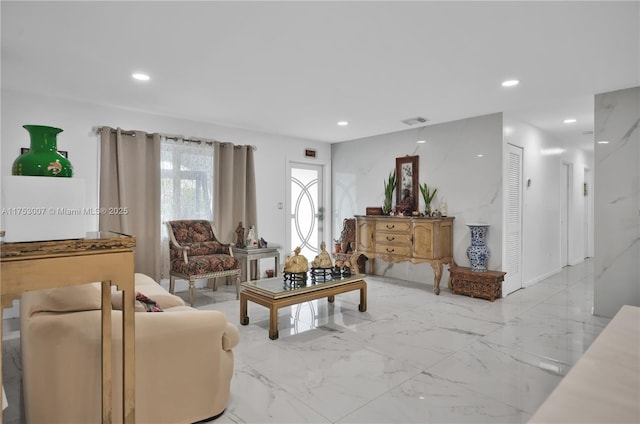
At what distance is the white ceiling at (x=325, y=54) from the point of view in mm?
2283

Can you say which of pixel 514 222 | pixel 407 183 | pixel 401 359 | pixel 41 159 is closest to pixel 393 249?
pixel 407 183

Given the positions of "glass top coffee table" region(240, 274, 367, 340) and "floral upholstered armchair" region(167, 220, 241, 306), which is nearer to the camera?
"glass top coffee table" region(240, 274, 367, 340)

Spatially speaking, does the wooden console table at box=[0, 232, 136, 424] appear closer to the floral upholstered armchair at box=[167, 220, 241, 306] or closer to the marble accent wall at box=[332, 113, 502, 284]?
the floral upholstered armchair at box=[167, 220, 241, 306]

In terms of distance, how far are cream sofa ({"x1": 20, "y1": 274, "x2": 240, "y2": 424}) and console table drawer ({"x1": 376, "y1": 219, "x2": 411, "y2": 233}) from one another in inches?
141

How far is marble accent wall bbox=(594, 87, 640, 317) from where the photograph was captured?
3.71m

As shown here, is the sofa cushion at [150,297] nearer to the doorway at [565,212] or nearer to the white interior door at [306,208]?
the white interior door at [306,208]

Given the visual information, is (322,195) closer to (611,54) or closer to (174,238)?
(174,238)

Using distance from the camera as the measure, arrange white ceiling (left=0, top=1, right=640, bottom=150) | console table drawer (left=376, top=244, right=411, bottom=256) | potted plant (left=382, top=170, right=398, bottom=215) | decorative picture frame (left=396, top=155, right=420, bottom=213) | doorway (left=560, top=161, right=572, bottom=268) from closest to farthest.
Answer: white ceiling (left=0, top=1, right=640, bottom=150)
console table drawer (left=376, top=244, right=411, bottom=256)
decorative picture frame (left=396, top=155, right=420, bottom=213)
potted plant (left=382, top=170, right=398, bottom=215)
doorway (left=560, top=161, right=572, bottom=268)


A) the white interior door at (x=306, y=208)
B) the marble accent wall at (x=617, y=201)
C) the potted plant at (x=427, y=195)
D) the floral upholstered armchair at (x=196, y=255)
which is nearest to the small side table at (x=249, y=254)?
the floral upholstered armchair at (x=196, y=255)

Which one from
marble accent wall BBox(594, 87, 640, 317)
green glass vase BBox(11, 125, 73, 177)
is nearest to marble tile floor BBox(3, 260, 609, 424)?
marble accent wall BBox(594, 87, 640, 317)

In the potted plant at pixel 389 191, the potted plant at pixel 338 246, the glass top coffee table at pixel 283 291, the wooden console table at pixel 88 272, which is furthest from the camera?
the potted plant at pixel 338 246

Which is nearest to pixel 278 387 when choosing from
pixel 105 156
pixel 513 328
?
pixel 513 328

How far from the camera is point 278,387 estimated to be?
93.2 inches

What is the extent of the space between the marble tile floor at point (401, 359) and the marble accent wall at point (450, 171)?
1047 millimetres
